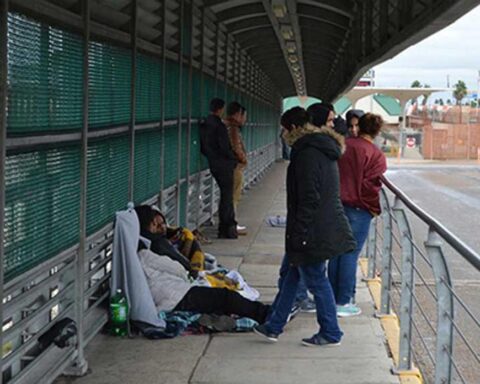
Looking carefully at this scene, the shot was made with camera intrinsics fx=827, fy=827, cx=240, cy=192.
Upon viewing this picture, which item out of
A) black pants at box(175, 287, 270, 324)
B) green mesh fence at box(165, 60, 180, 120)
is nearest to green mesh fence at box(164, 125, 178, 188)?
green mesh fence at box(165, 60, 180, 120)

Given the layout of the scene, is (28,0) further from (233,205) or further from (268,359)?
(233,205)

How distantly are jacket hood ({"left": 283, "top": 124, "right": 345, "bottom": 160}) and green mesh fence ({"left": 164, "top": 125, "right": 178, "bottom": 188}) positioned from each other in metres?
2.76

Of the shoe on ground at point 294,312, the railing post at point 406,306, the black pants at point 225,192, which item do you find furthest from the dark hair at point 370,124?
the black pants at point 225,192

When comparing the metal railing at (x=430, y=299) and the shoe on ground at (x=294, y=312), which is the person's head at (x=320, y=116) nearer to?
the metal railing at (x=430, y=299)

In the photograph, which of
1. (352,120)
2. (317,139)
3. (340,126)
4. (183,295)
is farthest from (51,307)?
(340,126)

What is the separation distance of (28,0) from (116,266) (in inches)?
82.7

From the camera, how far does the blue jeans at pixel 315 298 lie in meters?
5.23

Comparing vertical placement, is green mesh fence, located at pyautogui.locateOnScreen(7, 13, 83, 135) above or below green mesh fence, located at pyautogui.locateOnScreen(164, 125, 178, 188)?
above

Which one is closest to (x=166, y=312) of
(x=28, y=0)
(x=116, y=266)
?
(x=116, y=266)

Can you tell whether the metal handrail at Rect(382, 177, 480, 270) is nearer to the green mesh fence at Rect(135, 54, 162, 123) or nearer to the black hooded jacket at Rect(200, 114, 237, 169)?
the green mesh fence at Rect(135, 54, 162, 123)

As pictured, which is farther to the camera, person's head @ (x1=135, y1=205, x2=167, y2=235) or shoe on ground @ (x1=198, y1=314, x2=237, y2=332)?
person's head @ (x1=135, y1=205, x2=167, y2=235)

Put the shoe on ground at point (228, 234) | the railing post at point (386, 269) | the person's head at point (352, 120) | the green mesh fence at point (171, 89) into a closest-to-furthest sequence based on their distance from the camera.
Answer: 1. the railing post at point (386, 269)
2. the green mesh fence at point (171, 89)
3. the person's head at point (352, 120)
4. the shoe on ground at point (228, 234)

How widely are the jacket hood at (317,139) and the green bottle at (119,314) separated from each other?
1488 mm

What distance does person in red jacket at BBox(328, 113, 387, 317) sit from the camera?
239 inches
